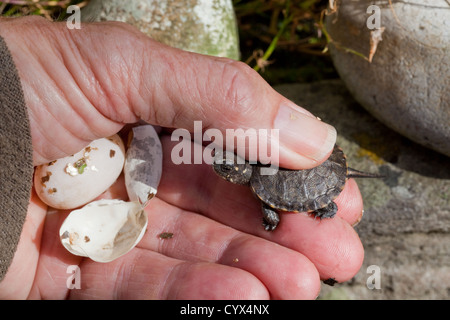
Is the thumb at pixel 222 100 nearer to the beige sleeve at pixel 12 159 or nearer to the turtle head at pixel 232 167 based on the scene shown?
the turtle head at pixel 232 167

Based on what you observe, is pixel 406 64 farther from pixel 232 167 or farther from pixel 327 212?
pixel 232 167

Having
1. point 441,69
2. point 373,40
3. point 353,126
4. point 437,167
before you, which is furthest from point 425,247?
point 373,40

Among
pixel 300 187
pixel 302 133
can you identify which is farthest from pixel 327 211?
pixel 302 133

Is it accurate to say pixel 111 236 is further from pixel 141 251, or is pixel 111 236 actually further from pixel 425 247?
pixel 425 247

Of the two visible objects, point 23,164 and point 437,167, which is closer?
point 23,164
